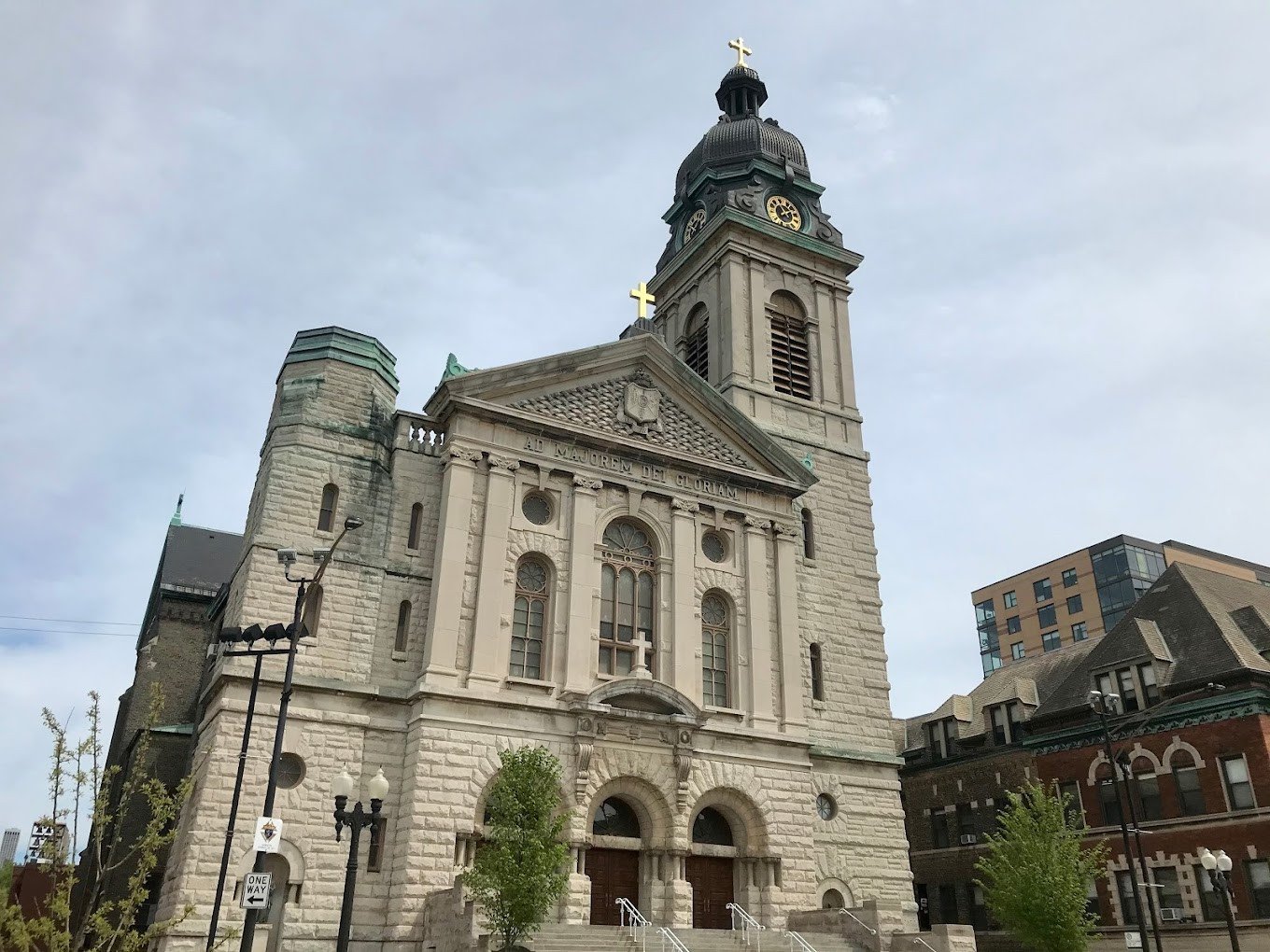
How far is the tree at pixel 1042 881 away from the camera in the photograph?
101ft

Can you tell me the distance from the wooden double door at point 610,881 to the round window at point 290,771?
752cm

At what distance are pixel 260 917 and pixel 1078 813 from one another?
26073mm

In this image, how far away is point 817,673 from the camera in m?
34.5

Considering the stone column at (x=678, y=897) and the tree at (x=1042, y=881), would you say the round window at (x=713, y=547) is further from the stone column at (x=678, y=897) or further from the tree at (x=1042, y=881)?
the tree at (x=1042, y=881)

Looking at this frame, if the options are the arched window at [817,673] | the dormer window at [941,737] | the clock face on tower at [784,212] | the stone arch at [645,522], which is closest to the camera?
the stone arch at [645,522]

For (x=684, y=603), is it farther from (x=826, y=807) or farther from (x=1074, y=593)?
(x=1074, y=593)

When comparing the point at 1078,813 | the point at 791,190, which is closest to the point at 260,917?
the point at 1078,813

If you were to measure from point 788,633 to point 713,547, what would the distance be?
3.49 metres

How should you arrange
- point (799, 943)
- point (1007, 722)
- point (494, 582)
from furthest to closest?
point (1007, 722) → point (494, 582) → point (799, 943)

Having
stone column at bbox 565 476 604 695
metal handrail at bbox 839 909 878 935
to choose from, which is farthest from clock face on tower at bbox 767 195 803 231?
metal handrail at bbox 839 909 878 935

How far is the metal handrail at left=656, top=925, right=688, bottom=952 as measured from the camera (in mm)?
24141

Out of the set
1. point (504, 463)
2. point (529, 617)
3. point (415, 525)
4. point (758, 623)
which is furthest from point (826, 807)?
point (415, 525)

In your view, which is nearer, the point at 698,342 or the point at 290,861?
the point at 290,861

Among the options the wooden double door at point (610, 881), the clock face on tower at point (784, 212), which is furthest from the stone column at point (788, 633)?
the clock face on tower at point (784, 212)
